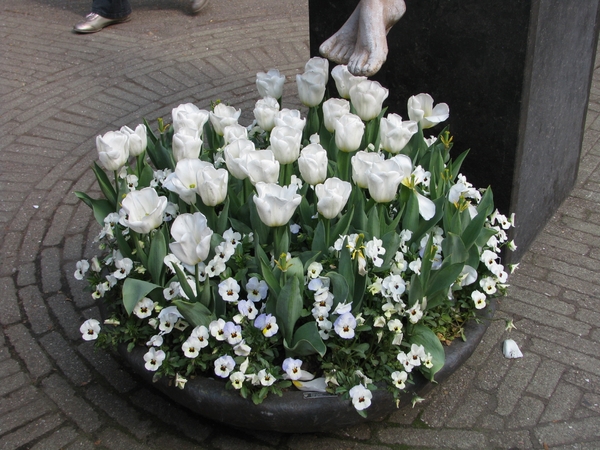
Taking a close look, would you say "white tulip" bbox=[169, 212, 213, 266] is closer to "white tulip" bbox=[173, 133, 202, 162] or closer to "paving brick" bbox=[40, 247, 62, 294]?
"white tulip" bbox=[173, 133, 202, 162]

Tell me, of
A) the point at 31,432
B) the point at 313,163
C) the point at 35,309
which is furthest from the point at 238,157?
the point at 35,309

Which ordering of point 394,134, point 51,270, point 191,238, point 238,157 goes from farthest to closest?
1. point 51,270
2. point 394,134
3. point 238,157
4. point 191,238

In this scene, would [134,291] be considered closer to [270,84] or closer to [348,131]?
[348,131]

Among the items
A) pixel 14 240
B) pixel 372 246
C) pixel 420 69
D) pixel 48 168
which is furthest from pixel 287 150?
pixel 48 168

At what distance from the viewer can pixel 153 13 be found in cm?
677

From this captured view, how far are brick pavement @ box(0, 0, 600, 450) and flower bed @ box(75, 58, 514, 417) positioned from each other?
1.14 ft

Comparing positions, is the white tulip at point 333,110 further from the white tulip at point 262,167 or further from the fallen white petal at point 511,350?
the fallen white petal at point 511,350

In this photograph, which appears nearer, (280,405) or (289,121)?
(280,405)

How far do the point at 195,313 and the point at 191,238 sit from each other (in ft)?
0.90

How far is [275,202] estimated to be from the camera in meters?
2.31

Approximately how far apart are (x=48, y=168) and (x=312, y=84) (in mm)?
2130

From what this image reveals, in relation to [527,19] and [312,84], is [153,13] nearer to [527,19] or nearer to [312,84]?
[312,84]

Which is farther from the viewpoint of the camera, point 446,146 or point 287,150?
point 446,146

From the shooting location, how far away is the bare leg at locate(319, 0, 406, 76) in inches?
109
